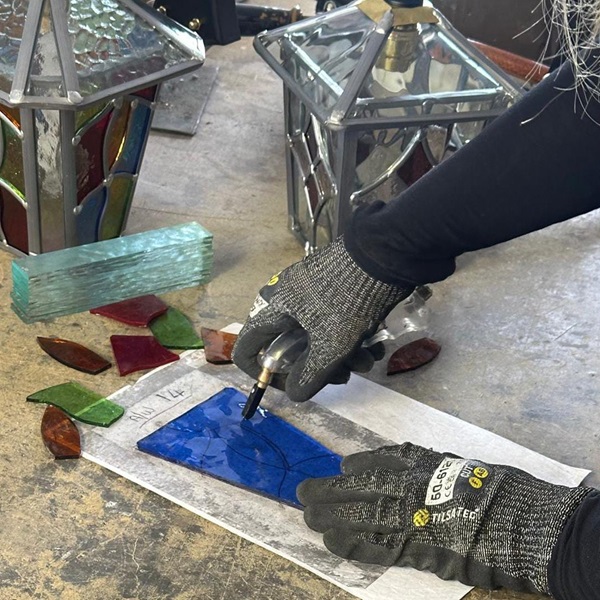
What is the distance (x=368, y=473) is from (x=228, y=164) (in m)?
1.01

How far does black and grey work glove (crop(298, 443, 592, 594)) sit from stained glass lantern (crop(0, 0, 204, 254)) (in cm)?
67

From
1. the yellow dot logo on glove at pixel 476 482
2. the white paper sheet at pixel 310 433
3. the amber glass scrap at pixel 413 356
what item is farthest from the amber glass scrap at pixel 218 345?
the yellow dot logo on glove at pixel 476 482

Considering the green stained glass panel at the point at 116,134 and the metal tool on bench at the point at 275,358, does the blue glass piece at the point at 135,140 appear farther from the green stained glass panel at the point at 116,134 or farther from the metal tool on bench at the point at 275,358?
the metal tool on bench at the point at 275,358

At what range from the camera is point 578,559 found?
110 cm

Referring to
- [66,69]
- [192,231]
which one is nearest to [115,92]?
[66,69]

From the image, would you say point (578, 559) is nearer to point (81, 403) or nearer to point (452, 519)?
point (452, 519)

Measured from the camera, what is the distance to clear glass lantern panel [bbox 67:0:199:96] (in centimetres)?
151

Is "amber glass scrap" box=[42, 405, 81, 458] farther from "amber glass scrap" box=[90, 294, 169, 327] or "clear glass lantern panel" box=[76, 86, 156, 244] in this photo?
"clear glass lantern panel" box=[76, 86, 156, 244]

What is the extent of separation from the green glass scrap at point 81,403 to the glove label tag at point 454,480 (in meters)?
0.43

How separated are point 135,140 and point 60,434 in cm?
57

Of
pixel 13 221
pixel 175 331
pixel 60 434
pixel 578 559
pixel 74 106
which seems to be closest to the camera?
pixel 578 559

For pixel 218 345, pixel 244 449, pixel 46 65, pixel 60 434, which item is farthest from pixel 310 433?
pixel 46 65

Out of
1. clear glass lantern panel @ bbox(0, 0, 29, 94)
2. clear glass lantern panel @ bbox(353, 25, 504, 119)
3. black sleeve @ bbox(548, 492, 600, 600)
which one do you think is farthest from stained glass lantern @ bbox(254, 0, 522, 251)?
black sleeve @ bbox(548, 492, 600, 600)

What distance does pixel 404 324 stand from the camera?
1.61 meters
